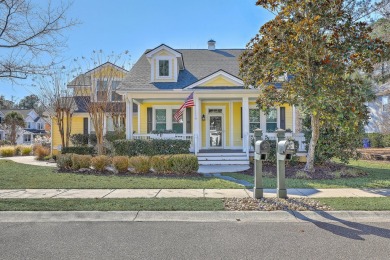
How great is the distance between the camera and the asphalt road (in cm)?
405

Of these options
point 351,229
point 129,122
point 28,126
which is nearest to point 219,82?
point 129,122

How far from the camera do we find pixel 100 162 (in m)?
11.5

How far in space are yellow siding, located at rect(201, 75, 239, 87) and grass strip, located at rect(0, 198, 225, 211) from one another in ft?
29.8

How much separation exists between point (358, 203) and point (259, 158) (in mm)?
2345

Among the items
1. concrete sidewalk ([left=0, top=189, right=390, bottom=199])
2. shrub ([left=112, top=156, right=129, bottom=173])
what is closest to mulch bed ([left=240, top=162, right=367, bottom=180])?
concrete sidewalk ([left=0, top=189, right=390, bottom=199])

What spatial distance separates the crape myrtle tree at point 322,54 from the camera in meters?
9.02

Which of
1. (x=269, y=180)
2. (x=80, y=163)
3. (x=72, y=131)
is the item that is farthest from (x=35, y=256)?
(x=72, y=131)

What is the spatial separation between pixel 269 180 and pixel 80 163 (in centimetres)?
752

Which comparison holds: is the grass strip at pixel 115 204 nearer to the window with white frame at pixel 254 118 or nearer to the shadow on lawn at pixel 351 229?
the shadow on lawn at pixel 351 229

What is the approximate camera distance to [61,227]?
207 inches

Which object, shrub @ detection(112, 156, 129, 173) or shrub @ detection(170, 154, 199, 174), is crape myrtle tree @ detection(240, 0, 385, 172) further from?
shrub @ detection(112, 156, 129, 173)

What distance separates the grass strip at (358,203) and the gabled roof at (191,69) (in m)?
10.7

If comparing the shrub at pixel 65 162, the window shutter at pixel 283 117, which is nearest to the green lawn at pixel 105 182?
the shrub at pixel 65 162

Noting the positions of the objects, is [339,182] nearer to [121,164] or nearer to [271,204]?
[271,204]
